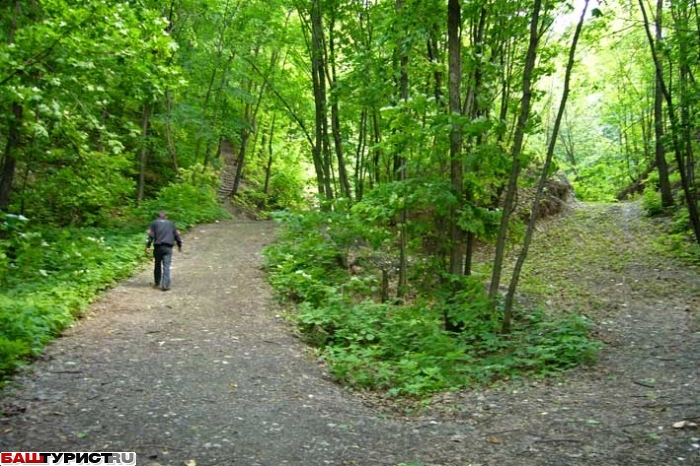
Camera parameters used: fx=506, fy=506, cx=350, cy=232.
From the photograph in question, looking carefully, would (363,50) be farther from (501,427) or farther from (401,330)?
(501,427)

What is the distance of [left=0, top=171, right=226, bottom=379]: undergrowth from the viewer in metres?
6.09

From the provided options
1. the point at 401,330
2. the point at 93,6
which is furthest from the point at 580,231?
the point at 93,6

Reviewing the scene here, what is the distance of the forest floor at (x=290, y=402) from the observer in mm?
4637

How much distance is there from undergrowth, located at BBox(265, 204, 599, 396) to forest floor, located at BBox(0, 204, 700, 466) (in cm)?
38

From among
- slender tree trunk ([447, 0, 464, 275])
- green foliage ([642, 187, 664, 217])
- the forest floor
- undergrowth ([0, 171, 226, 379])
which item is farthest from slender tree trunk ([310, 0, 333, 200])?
green foliage ([642, 187, 664, 217])

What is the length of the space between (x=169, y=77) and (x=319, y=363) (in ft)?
18.0

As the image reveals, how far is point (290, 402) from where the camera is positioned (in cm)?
607

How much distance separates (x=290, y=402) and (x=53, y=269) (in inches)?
278

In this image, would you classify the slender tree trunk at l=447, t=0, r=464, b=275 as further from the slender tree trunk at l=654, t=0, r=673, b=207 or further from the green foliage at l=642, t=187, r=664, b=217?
the green foliage at l=642, t=187, r=664, b=217

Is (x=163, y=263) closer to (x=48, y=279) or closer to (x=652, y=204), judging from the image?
(x=48, y=279)

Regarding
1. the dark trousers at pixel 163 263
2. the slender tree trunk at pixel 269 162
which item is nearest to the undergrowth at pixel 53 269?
the dark trousers at pixel 163 263

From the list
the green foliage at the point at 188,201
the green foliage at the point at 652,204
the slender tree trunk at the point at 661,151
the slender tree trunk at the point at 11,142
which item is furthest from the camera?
the green foliage at the point at 188,201

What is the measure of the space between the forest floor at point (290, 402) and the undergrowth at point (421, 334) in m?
0.38

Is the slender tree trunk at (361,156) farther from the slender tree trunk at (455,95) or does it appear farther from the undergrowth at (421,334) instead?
the slender tree trunk at (455,95)
